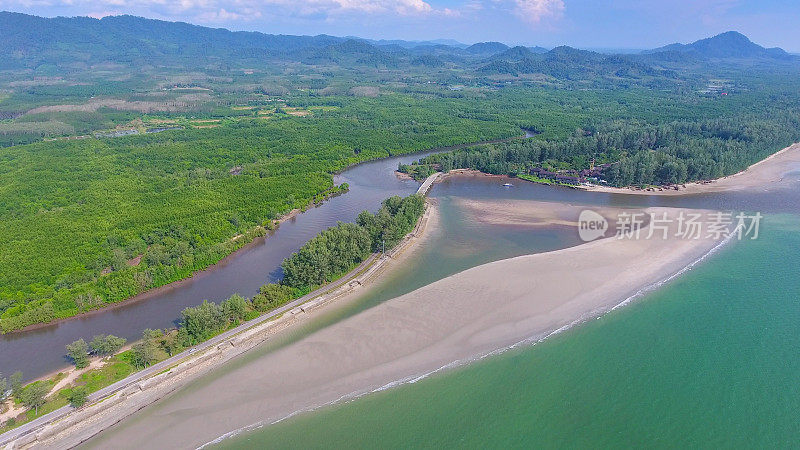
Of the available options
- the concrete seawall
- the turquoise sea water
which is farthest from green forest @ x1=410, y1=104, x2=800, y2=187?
the concrete seawall

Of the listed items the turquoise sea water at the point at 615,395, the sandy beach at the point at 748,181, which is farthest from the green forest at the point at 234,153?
the turquoise sea water at the point at 615,395

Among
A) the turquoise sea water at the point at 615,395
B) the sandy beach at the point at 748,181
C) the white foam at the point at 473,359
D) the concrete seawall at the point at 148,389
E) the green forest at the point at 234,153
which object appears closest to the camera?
the concrete seawall at the point at 148,389

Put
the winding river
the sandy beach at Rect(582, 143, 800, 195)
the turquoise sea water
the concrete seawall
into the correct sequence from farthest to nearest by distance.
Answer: the sandy beach at Rect(582, 143, 800, 195) → the winding river → the turquoise sea water → the concrete seawall

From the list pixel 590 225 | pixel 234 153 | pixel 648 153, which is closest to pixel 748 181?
pixel 648 153

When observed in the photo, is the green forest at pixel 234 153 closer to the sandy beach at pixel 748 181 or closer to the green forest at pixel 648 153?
the green forest at pixel 648 153

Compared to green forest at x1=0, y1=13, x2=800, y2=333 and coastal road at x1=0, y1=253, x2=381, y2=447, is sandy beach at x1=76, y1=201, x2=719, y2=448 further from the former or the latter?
green forest at x1=0, y1=13, x2=800, y2=333

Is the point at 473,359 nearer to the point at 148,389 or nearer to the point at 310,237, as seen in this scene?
the point at 148,389
